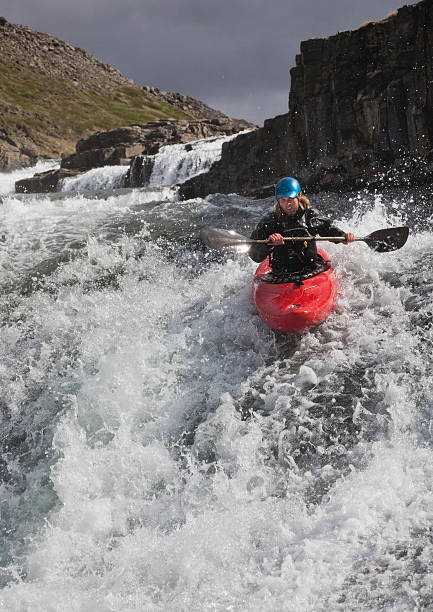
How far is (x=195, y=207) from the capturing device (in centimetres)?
1493

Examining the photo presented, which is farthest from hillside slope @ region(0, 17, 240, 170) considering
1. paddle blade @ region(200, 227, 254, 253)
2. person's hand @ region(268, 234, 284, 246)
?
person's hand @ region(268, 234, 284, 246)

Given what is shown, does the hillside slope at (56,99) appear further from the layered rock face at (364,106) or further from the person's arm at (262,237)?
the person's arm at (262,237)

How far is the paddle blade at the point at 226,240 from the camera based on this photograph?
599cm

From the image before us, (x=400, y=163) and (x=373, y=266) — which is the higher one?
(x=400, y=163)

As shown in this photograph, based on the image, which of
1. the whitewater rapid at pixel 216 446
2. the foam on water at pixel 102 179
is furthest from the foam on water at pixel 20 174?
the whitewater rapid at pixel 216 446

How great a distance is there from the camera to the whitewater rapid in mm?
2814

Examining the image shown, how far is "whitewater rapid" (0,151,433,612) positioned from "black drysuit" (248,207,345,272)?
75 cm

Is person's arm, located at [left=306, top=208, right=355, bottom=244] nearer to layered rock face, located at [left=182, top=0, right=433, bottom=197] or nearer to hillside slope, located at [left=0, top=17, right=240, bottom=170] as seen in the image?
layered rock face, located at [left=182, top=0, right=433, bottom=197]

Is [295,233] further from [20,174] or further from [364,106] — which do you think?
[20,174]

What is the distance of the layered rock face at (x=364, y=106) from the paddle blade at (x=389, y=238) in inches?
308

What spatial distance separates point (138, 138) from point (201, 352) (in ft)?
118

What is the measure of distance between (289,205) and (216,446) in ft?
10.2

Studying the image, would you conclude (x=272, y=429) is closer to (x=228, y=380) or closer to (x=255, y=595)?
(x=228, y=380)

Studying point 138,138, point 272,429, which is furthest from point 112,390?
point 138,138
